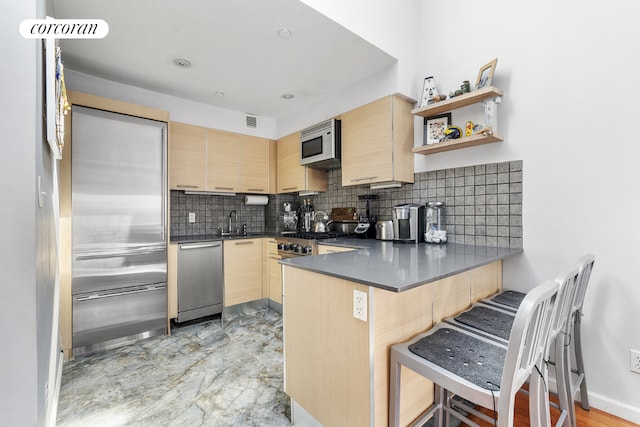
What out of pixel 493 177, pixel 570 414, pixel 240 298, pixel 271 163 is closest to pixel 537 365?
pixel 570 414

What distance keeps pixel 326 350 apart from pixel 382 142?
179 cm

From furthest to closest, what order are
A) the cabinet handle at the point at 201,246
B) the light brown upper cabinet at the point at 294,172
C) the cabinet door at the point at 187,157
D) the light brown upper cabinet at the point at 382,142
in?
the light brown upper cabinet at the point at 294,172, the cabinet door at the point at 187,157, the cabinet handle at the point at 201,246, the light brown upper cabinet at the point at 382,142

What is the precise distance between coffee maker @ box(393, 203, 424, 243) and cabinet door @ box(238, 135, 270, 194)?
1.89m

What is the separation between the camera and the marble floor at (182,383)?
1.58m

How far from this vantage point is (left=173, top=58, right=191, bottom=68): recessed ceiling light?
7.76 feet

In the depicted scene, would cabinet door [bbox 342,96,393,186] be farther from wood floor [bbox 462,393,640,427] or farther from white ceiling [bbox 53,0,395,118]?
wood floor [bbox 462,393,640,427]

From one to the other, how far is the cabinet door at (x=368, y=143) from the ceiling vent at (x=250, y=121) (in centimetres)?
136

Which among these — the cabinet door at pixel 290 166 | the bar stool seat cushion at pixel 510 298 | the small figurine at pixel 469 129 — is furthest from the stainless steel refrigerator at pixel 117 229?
the bar stool seat cushion at pixel 510 298

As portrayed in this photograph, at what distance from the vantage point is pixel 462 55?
2.24 metres

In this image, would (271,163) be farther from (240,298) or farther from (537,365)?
(537,365)

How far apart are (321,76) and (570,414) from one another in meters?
2.91

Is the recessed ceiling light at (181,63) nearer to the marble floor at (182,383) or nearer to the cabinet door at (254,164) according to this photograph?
the cabinet door at (254,164)

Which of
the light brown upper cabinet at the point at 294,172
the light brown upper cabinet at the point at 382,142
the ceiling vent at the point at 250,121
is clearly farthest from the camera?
the ceiling vent at the point at 250,121

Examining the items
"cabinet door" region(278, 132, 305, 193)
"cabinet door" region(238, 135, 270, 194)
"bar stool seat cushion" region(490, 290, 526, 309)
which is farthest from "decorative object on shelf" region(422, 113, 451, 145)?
"cabinet door" region(238, 135, 270, 194)
